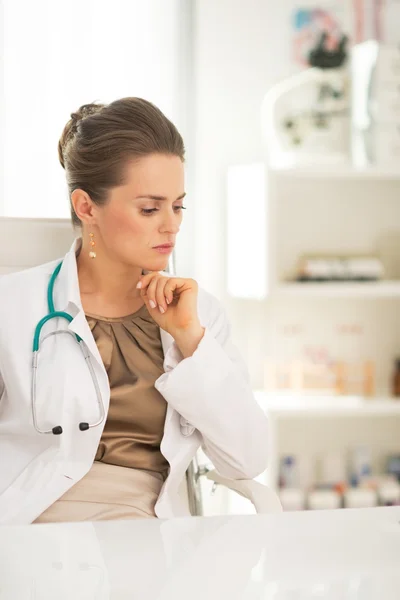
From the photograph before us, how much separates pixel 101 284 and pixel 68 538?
676mm

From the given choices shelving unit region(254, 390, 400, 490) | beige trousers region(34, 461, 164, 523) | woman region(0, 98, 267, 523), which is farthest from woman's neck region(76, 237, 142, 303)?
shelving unit region(254, 390, 400, 490)

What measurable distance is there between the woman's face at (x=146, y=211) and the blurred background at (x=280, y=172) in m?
1.22

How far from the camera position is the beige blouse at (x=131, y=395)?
4.70ft

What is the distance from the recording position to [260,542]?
0.92 meters

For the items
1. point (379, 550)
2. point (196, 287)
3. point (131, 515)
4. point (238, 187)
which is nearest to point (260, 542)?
point (379, 550)

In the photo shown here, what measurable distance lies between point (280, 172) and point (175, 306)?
1.34 metres

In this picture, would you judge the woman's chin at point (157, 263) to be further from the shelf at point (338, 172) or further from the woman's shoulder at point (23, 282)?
the shelf at point (338, 172)

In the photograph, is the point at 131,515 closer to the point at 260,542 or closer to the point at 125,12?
the point at 260,542

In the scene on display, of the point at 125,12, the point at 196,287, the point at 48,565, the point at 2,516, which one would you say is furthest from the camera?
the point at 125,12

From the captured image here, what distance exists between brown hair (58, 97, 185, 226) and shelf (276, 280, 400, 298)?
1.27m

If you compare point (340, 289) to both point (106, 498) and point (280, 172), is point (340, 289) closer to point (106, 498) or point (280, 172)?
point (280, 172)

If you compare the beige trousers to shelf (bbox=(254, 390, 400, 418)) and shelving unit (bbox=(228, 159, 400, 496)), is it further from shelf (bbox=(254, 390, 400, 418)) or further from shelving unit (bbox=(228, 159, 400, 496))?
shelving unit (bbox=(228, 159, 400, 496))

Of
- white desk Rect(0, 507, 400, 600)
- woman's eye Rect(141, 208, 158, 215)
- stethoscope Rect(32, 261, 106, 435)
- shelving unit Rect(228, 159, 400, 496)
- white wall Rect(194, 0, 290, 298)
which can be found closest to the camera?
white desk Rect(0, 507, 400, 600)

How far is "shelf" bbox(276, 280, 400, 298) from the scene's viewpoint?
268 centimetres
